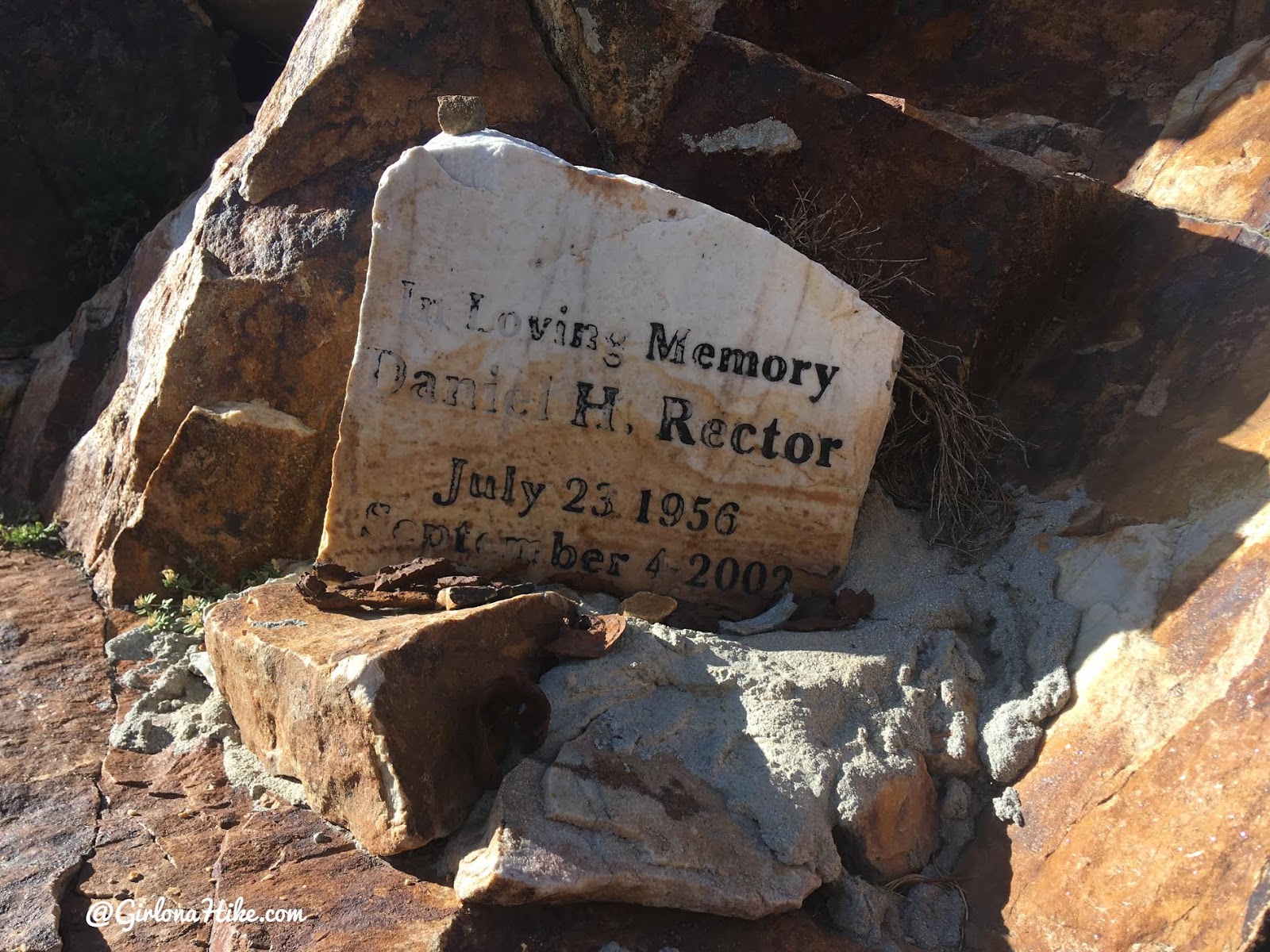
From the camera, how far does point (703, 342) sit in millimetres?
3064

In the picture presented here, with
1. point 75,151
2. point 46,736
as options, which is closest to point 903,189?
point 46,736

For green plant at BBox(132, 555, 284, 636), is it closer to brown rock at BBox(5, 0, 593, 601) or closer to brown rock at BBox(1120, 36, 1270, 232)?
brown rock at BBox(5, 0, 593, 601)

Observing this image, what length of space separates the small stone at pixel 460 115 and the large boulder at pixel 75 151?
334 centimetres

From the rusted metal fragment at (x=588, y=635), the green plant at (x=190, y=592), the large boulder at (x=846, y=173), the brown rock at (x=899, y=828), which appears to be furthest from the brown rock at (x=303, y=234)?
the brown rock at (x=899, y=828)

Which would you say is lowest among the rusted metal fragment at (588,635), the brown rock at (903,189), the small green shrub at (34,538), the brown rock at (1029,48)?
the small green shrub at (34,538)

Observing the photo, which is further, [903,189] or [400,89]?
[400,89]

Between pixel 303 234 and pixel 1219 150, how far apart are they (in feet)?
10.7

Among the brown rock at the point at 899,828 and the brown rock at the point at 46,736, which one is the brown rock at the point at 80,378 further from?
the brown rock at the point at 899,828

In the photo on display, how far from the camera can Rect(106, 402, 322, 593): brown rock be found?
11.5ft

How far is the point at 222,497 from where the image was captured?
3533 millimetres

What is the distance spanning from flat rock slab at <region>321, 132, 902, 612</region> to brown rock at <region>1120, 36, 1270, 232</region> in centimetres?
148

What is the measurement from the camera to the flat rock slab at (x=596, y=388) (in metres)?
3.02

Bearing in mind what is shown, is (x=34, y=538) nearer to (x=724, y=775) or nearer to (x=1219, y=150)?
(x=724, y=775)

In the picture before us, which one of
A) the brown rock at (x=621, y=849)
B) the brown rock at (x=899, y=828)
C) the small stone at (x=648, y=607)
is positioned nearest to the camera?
the brown rock at (x=621, y=849)
